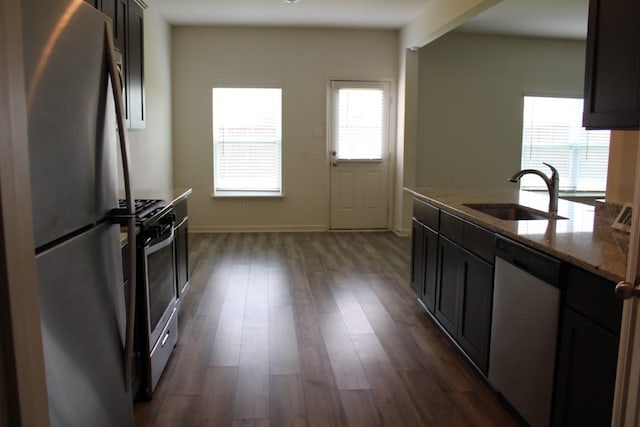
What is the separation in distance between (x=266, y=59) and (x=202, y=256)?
9.45 ft

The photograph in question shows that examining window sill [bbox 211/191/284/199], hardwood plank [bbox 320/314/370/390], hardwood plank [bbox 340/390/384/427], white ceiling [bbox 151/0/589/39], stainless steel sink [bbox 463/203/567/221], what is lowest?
hardwood plank [bbox 340/390/384/427]

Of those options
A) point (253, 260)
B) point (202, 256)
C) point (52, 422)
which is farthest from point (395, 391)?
point (202, 256)

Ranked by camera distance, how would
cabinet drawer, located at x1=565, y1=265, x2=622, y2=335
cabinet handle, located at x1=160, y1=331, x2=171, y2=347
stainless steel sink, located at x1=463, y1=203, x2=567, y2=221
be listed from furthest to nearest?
stainless steel sink, located at x1=463, y1=203, x2=567, y2=221
cabinet handle, located at x1=160, y1=331, x2=171, y2=347
cabinet drawer, located at x1=565, y1=265, x2=622, y2=335

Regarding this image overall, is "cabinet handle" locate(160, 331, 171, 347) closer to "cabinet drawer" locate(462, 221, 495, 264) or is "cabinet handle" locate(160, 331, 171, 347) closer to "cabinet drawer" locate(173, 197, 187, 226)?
"cabinet drawer" locate(173, 197, 187, 226)

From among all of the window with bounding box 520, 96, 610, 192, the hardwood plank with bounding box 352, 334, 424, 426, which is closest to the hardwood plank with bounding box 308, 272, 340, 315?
the hardwood plank with bounding box 352, 334, 424, 426

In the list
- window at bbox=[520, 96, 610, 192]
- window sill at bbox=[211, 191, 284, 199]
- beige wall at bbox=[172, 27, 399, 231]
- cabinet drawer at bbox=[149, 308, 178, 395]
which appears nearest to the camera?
cabinet drawer at bbox=[149, 308, 178, 395]

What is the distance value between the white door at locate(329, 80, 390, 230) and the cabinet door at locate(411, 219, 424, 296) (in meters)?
3.21

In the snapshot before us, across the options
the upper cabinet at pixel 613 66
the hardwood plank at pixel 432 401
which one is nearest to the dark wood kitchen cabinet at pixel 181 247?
the hardwood plank at pixel 432 401

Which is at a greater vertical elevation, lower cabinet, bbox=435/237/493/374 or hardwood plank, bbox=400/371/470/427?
lower cabinet, bbox=435/237/493/374

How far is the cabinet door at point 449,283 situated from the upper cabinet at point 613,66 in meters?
1.05

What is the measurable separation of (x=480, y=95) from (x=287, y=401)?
571cm

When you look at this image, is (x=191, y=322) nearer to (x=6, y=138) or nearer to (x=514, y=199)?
(x=514, y=199)

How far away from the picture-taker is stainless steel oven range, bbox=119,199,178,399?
7.88ft

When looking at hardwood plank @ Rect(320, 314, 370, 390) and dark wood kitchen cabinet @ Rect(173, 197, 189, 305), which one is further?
dark wood kitchen cabinet @ Rect(173, 197, 189, 305)
